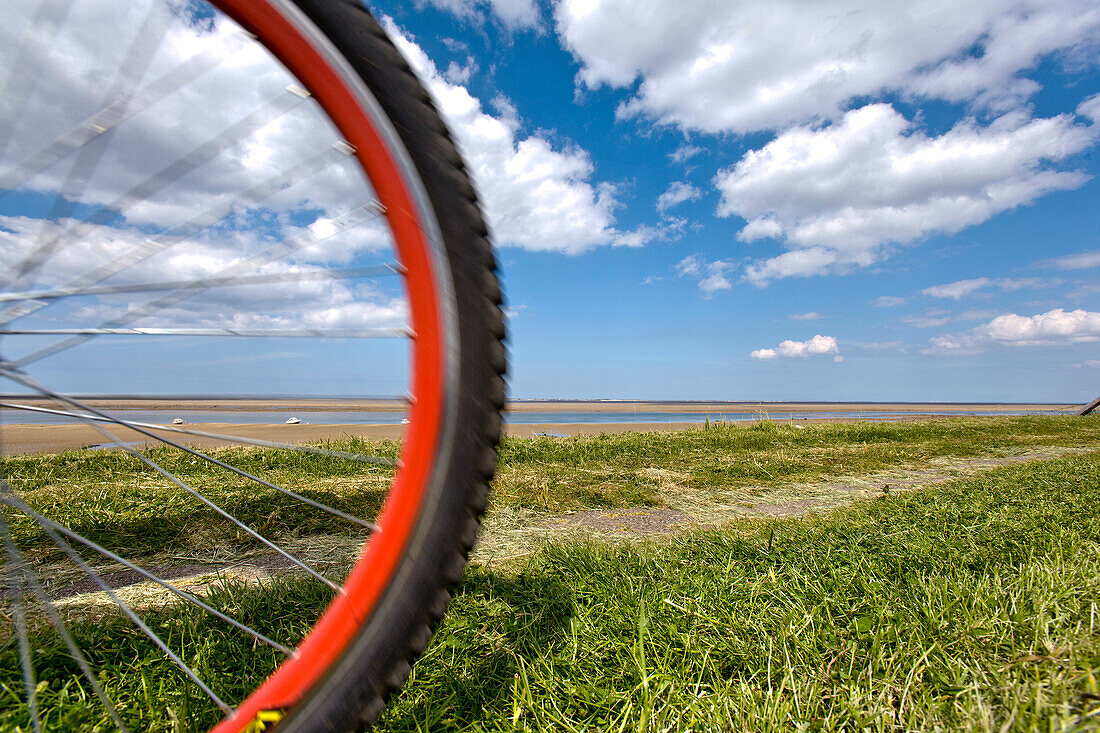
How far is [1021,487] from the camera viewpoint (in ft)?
12.0

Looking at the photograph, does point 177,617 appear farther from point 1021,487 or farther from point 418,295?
point 1021,487

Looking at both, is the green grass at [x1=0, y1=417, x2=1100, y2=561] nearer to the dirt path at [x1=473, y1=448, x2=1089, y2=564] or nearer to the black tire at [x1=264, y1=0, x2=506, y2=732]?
the dirt path at [x1=473, y1=448, x2=1089, y2=564]

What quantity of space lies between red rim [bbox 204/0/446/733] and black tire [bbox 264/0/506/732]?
30 mm

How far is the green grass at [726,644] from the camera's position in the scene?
3.79 feet

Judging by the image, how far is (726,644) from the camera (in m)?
1.43

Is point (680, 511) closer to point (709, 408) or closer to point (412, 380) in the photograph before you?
point (412, 380)

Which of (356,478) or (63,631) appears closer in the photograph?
(63,631)

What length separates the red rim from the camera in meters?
0.96

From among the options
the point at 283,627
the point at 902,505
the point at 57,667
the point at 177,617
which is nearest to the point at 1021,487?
the point at 902,505

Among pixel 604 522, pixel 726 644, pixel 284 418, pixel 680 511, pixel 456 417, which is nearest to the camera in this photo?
pixel 456 417

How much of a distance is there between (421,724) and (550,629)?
1.62 feet

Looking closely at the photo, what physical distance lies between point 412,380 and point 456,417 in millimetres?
124

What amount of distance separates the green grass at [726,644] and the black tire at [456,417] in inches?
16.6

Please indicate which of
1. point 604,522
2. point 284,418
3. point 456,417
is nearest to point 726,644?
point 456,417
